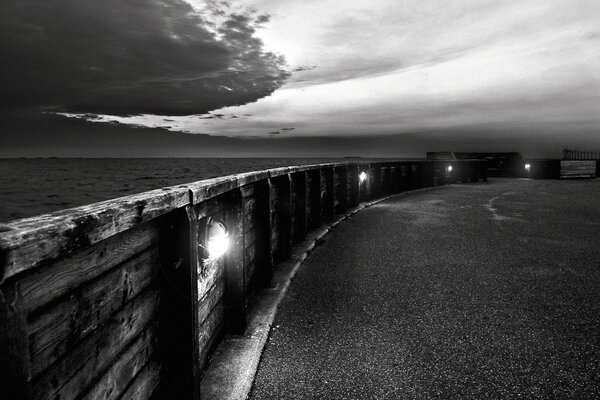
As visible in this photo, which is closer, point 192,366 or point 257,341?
point 192,366

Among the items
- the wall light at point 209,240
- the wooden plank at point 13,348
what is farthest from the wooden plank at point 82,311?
the wall light at point 209,240

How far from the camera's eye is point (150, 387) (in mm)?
2137

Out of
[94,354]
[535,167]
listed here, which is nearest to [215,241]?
[94,354]

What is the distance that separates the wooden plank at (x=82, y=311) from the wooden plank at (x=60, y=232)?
0.77ft

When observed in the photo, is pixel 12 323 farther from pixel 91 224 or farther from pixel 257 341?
pixel 257 341

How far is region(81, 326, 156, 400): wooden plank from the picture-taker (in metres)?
1.63

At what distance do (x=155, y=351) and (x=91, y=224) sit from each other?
3.87ft

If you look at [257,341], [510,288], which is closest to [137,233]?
[257,341]

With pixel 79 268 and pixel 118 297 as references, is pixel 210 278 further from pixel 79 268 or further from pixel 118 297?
pixel 79 268

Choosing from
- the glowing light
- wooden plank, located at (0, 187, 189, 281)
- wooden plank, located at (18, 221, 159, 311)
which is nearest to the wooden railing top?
wooden plank, located at (0, 187, 189, 281)

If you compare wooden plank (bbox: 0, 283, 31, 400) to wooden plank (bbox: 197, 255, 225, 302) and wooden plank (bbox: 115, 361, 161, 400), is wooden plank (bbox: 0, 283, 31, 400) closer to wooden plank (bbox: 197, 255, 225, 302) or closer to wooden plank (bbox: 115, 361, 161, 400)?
wooden plank (bbox: 115, 361, 161, 400)

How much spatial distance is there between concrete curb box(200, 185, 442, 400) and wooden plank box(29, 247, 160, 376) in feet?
3.69

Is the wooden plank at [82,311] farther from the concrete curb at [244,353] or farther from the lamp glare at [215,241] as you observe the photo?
the concrete curb at [244,353]

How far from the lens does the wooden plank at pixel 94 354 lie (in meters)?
1.30
